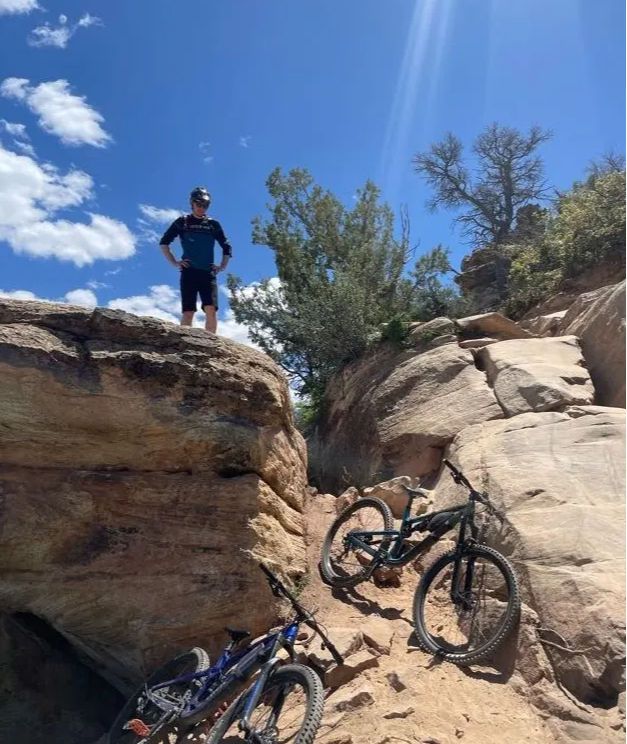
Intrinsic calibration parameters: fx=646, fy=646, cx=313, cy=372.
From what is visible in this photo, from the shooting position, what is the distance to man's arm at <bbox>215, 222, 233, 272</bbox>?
7.99 metres

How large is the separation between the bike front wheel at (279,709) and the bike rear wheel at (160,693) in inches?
31.8

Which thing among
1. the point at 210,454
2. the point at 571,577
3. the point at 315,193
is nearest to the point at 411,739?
the point at 571,577

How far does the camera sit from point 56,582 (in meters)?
6.64

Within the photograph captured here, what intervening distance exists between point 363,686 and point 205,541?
244cm

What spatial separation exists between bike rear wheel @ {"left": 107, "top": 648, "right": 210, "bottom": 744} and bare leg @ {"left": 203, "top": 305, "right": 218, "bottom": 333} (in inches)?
145

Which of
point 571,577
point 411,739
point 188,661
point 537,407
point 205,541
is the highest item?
point 537,407

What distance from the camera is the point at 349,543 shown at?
727 centimetres

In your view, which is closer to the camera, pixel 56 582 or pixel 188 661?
pixel 188 661

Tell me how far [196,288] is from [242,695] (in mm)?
4737

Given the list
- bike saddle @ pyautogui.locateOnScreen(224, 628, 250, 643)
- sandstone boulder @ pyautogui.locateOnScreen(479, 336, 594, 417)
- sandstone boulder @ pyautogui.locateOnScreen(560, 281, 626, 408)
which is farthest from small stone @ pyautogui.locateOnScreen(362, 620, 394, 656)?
sandstone boulder @ pyautogui.locateOnScreen(560, 281, 626, 408)

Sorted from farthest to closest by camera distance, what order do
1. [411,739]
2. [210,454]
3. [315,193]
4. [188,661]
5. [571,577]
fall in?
[315,193]
[210,454]
[188,661]
[571,577]
[411,739]

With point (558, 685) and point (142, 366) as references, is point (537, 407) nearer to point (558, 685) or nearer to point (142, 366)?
point (558, 685)

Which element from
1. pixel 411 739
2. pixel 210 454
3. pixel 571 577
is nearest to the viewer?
pixel 411 739

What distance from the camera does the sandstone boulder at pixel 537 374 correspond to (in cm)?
571
